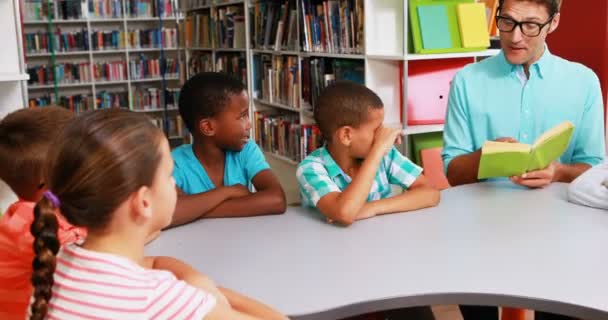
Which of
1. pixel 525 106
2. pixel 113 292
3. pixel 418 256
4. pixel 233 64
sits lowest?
pixel 418 256

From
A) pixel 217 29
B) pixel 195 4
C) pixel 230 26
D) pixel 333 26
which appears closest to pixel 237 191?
pixel 333 26

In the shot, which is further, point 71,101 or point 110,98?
point 110,98

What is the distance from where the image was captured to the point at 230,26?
4914 millimetres

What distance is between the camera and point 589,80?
80.0 inches

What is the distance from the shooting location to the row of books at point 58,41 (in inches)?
278

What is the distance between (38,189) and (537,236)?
114cm

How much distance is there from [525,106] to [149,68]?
627 centimetres

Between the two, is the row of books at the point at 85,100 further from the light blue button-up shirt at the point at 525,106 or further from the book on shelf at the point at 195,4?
the light blue button-up shirt at the point at 525,106

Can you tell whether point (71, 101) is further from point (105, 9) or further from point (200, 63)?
point (200, 63)

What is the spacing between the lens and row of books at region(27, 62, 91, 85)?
23.5 feet

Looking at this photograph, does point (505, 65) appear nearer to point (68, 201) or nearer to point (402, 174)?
point (402, 174)

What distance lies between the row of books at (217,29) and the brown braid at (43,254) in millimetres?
3932

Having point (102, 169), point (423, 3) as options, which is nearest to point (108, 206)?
point (102, 169)

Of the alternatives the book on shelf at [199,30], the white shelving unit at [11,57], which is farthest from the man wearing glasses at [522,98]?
the book on shelf at [199,30]
